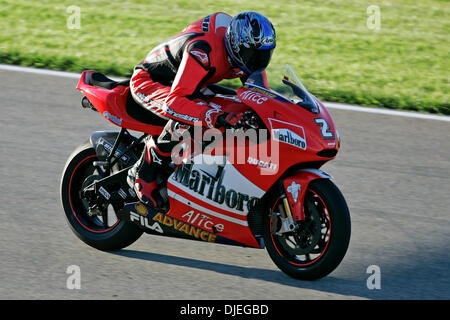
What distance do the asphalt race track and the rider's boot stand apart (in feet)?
1.38

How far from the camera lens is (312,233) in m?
5.04

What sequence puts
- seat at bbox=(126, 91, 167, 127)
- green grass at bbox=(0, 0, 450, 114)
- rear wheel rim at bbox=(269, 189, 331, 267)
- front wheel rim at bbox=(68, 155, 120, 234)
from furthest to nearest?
green grass at bbox=(0, 0, 450, 114)
front wheel rim at bbox=(68, 155, 120, 234)
seat at bbox=(126, 91, 167, 127)
rear wheel rim at bbox=(269, 189, 331, 267)

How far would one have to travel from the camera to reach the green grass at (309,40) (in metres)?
10.2

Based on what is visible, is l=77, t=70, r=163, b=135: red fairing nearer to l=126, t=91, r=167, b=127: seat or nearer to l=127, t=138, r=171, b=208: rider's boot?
l=126, t=91, r=167, b=127: seat

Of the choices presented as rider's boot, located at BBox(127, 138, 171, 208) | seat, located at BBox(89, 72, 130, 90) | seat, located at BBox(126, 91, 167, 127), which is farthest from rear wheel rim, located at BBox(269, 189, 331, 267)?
seat, located at BBox(89, 72, 130, 90)

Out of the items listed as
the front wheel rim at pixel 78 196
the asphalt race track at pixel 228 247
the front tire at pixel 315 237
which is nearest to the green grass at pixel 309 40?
the asphalt race track at pixel 228 247

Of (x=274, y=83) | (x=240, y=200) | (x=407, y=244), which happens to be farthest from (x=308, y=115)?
(x=407, y=244)

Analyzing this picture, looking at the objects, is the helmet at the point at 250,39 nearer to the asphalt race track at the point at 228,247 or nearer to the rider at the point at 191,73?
the rider at the point at 191,73

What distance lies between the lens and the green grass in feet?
33.3

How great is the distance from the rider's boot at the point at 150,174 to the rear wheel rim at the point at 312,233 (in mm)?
817

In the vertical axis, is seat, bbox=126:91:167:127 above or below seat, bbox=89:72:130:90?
below

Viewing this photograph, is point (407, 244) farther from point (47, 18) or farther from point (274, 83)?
point (47, 18)

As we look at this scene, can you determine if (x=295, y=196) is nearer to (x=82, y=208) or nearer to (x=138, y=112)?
(x=138, y=112)
